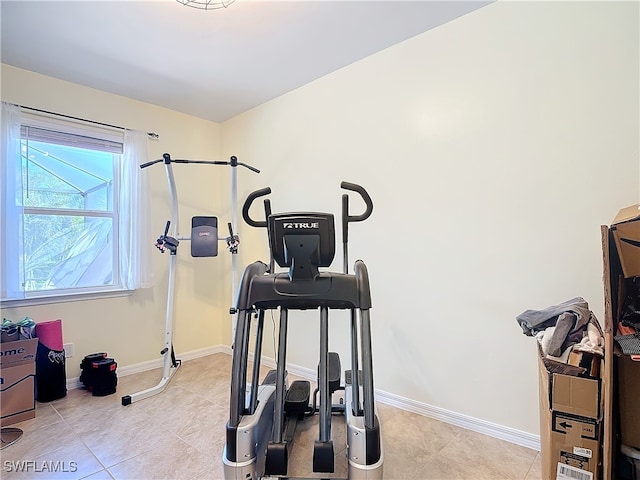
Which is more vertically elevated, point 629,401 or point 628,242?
point 628,242

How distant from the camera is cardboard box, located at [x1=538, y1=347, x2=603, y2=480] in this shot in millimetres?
1261

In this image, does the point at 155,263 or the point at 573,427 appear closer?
the point at 573,427

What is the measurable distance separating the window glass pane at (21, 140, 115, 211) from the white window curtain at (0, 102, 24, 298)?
0.13 meters

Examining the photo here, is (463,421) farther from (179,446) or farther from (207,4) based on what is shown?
(207,4)

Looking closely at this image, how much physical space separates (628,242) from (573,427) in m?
0.76

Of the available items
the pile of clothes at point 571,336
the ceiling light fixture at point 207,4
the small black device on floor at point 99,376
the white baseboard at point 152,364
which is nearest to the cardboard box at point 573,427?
the pile of clothes at point 571,336

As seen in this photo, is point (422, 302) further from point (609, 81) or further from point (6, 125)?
point (6, 125)

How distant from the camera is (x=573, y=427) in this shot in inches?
51.1

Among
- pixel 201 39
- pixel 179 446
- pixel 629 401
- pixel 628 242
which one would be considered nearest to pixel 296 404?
pixel 179 446

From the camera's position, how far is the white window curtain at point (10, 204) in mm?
2523

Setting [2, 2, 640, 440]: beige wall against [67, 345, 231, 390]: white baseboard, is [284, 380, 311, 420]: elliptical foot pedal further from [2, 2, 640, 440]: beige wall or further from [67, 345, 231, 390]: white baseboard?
[67, 345, 231, 390]: white baseboard

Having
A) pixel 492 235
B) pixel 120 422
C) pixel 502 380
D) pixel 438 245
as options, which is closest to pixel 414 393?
pixel 502 380

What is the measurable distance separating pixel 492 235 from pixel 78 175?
335cm

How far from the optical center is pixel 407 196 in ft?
7.97
